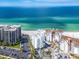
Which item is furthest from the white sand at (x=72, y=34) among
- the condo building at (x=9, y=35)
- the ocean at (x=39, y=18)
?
the condo building at (x=9, y=35)

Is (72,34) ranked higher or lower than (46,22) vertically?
lower

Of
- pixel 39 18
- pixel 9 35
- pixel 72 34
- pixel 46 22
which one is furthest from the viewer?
pixel 39 18

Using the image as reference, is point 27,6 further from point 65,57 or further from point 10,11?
point 65,57

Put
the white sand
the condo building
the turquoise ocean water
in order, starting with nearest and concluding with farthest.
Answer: the condo building, the white sand, the turquoise ocean water

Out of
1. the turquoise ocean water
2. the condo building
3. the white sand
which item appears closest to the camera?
the condo building

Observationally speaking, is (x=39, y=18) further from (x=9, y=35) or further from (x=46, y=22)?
(x=9, y=35)

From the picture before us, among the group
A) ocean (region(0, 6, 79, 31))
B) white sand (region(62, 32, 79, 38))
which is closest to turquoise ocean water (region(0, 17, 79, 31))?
ocean (region(0, 6, 79, 31))

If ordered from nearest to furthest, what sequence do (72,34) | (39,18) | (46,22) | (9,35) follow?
(9,35) < (72,34) < (46,22) < (39,18)

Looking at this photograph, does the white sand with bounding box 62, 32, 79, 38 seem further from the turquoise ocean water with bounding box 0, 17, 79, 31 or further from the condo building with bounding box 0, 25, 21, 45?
the condo building with bounding box 0, 25, 21, 45

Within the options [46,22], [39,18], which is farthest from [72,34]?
[39,18]
